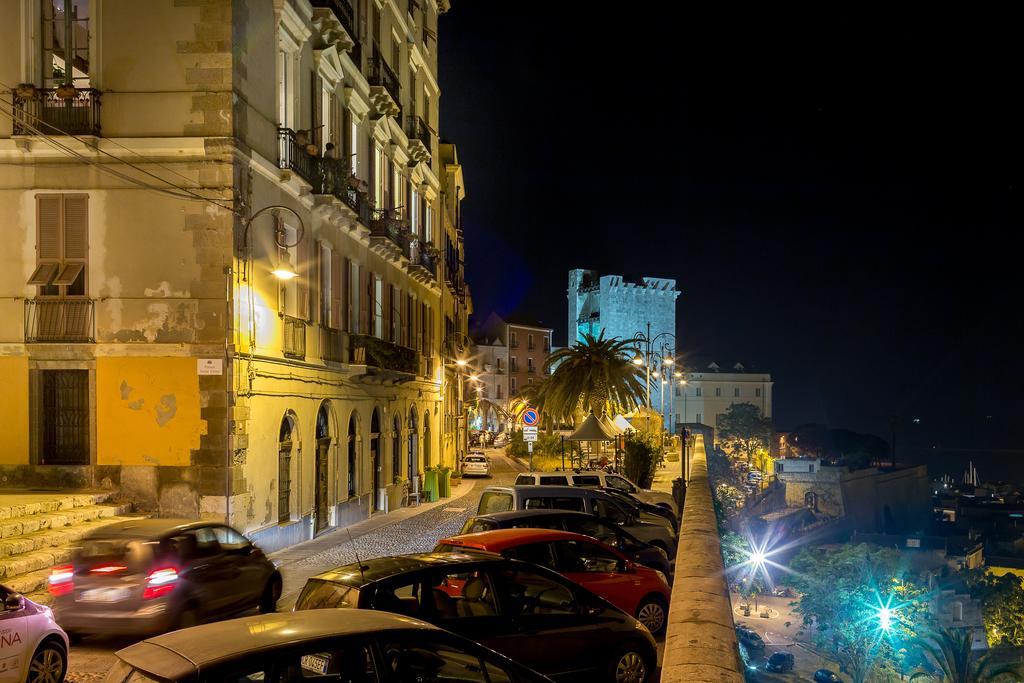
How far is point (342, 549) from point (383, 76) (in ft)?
53.0

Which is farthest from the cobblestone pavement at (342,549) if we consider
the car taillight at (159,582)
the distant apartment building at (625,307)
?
the distant apartment building at (625,307)

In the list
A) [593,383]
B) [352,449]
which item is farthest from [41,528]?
[593,383]

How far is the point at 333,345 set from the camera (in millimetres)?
24531

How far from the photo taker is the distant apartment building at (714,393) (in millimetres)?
134500

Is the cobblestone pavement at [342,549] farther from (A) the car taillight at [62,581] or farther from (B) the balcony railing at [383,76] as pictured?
(B) the balcony railing at [383,76]

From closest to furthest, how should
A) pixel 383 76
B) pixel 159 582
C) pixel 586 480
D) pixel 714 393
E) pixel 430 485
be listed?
pixel 159 582, pixel 586 480, pixel 383 76, pixel 430 485, pixel 714 393

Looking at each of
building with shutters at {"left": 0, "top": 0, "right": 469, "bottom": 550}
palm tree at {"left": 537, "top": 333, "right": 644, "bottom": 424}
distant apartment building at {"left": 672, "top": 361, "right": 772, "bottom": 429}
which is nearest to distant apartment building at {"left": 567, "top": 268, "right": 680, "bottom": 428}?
distant apartment building at {"left": 672, "top": 361, "right": 772, "bottom": 429}

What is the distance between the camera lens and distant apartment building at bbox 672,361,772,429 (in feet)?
441

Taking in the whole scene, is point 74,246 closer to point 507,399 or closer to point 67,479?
point 67,479

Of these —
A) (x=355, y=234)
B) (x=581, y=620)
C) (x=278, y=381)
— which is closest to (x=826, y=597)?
(x=355, y=234)

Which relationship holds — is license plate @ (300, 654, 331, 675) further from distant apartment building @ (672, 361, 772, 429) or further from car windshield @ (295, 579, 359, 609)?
distant apartment building @ (672, 361, 772, 429)

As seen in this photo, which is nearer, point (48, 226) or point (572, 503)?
point (572, 503)

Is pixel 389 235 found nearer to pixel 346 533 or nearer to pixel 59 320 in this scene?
pixel 346 533

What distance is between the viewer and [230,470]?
17.5 metres
